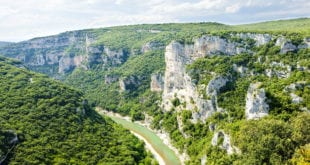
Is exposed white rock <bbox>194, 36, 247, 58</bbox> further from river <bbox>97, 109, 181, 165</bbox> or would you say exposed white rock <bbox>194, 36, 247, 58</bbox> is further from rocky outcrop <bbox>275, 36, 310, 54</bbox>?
river <bbox>97, 109, 181, 165</bbox>

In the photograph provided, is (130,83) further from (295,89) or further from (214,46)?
(295,89)

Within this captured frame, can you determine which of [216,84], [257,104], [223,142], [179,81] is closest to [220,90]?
[216,84]

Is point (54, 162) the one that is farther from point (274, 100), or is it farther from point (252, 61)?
point (252, 61)

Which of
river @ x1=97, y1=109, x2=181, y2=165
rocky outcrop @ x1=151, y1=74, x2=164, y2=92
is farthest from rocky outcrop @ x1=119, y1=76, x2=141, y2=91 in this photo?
river @ x1=97, y1=109, x2=181, y2=165

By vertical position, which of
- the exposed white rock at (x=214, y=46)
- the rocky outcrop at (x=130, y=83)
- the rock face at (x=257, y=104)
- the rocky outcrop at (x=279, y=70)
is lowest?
the rocky outcrop at (x=130, y=83)

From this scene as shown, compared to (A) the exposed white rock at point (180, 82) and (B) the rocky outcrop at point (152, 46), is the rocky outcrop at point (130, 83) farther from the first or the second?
(A) the exposed white rock at point (180, 82)

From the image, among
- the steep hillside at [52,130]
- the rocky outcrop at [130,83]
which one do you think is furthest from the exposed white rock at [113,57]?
the steep hillside at [52,130]
